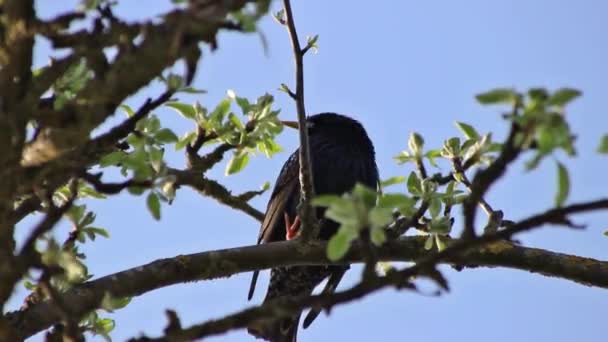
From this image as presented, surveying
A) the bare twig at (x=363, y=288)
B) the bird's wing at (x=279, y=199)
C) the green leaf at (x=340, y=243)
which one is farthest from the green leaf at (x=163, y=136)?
the bird's wing at (x=279, y=199)

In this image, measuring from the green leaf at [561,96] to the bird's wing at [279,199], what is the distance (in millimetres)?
3693

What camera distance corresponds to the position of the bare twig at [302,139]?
11.1 feet

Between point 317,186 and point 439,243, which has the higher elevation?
point 317,186

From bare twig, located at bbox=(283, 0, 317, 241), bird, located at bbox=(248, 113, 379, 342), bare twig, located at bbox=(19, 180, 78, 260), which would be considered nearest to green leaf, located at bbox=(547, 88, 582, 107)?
bare twig, located at bbox=(19, 180, 78, 260)

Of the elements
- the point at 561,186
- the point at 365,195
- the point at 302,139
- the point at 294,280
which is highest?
the point at 294,280

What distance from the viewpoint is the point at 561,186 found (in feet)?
6.40

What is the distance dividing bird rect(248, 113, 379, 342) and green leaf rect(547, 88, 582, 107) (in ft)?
9.95

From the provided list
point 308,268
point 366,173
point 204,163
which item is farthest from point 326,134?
point 204,163

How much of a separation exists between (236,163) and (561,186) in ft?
6.27

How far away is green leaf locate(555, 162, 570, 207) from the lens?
1.95m

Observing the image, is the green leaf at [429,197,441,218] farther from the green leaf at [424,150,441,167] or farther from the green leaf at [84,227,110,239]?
the green leaf at [84,227,110,239]

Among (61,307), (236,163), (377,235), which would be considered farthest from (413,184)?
(61,307)

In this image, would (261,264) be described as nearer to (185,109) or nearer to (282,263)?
(282,263)

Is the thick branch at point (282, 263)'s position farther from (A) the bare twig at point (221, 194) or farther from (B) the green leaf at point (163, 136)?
(B) the green leaf at point (163, 136)
